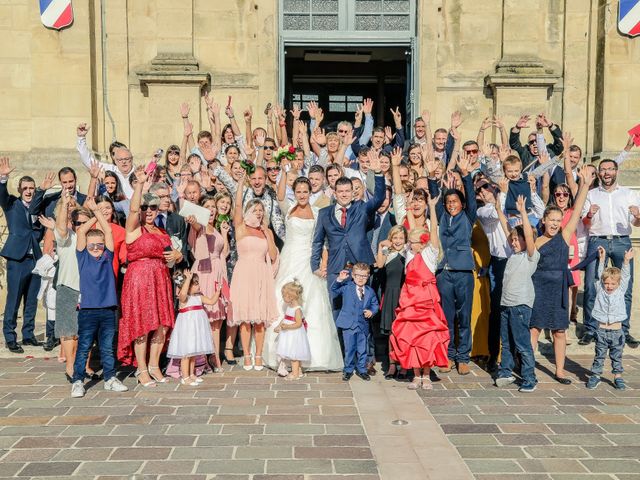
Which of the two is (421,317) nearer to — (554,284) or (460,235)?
(460,235)

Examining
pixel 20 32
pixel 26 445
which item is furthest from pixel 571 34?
pixel 26 445

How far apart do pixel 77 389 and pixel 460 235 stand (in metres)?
3.97

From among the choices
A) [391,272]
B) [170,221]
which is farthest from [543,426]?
[170,221]

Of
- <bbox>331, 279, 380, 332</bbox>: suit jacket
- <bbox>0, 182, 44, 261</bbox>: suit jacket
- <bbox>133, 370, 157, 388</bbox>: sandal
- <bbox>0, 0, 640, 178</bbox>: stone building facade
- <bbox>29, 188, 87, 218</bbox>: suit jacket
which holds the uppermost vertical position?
<bbox>0, 0, 640, 178</bbox>: stone building facade

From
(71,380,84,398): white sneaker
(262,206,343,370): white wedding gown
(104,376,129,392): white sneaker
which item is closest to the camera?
(71,380,84,398): white sneaker

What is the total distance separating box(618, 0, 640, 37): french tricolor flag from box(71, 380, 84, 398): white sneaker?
32.9ft

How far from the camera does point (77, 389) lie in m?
6.83

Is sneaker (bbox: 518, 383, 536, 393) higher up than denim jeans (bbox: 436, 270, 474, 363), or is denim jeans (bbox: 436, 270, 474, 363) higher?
denim jeans (bbox: 436, 270, 474, 363)

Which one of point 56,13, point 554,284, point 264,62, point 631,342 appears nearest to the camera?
point 554,284

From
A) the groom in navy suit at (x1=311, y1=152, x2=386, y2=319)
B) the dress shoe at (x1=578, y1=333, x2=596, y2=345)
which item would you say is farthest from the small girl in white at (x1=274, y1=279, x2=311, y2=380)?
the dress shoe at (x1=578, y1=333, x2=596, y2=345)

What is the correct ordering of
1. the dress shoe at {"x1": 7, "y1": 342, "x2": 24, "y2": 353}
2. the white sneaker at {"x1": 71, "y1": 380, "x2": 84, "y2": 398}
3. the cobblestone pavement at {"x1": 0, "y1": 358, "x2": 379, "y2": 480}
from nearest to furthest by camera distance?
the cobblestone pavement at {"x1": 0, "y1": 358, "x2": 379, "y2": 480} < the white sneaker at {"x1": 71, "y1": 380, "x2": 84, "y2": 398} < the dress shoe at {"x1": 7, "y1": 342, "x2": 24, "y2": 353}

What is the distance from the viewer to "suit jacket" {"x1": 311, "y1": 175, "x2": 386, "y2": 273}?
7.80 m

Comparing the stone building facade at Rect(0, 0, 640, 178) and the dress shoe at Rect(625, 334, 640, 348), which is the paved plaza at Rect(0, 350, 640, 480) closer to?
the dress shoe at Rect(625, 334, 640, 348)

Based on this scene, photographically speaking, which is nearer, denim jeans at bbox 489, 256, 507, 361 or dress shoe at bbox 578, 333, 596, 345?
denim jeans at bbox 489, 256, 507, 361
